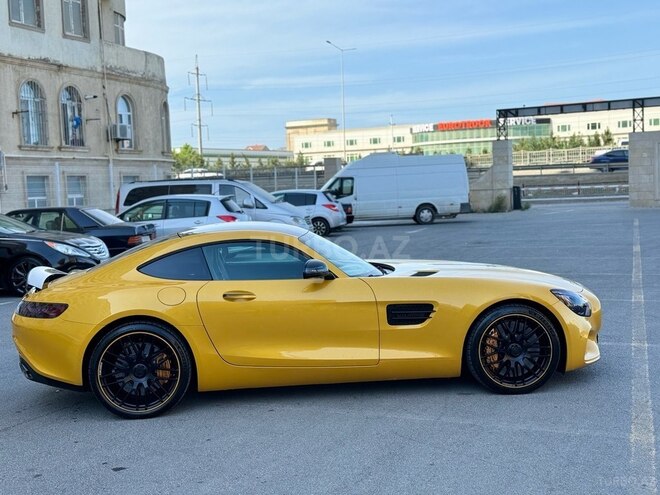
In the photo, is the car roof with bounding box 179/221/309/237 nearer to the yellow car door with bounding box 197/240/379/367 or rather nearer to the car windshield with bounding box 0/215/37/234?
the yellow car door with bounding box 197/240/379/367

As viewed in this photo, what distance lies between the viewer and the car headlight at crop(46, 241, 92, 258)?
11.7 m

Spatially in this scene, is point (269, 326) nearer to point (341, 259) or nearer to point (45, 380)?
point (341, 259)

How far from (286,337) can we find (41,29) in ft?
81.3

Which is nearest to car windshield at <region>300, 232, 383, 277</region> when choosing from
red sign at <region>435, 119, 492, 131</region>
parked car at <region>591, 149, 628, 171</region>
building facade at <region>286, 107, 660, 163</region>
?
parked car at <region>591, 149, 628, 171</region>

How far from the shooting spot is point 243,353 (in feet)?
17.6

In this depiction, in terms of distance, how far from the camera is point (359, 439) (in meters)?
4.70

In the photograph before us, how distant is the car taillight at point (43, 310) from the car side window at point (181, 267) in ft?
2.05

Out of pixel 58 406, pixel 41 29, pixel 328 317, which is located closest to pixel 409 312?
pixel 328 317

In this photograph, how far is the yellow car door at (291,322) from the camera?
5.35 metres

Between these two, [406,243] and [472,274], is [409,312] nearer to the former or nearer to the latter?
[472,274]

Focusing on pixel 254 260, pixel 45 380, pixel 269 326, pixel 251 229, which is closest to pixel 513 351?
pixel 269 326

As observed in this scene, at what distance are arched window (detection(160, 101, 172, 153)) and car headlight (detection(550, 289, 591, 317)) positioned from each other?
96.7ft

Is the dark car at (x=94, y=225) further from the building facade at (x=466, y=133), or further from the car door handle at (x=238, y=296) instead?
the building facade at (x=466, y=133)

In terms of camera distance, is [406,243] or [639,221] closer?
[406,243]
